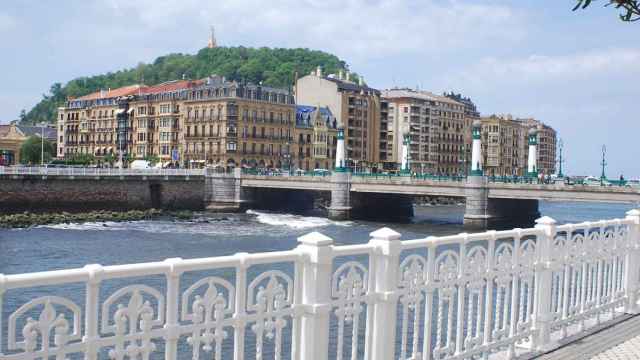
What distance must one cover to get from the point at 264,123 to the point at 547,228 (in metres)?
92.6

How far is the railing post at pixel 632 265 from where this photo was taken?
1082 centimetres

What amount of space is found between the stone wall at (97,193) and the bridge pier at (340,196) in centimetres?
1528

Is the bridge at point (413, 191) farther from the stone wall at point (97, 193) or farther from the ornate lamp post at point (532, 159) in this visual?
the stone wall at point (97, 193)

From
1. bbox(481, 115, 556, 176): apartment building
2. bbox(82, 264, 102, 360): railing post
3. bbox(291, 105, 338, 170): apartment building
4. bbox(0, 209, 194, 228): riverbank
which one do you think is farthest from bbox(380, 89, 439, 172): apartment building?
bbox(82, 264, 102, 360): railing post

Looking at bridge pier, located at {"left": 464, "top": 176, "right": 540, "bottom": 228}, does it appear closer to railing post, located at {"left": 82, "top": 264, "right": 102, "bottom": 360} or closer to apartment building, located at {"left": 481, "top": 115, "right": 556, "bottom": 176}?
railing post, located at {"left": 82, "top": 264, "right": 102, "bottom": 360}

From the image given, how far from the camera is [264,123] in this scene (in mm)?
100312

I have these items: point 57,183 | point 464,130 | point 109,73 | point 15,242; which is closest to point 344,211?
point 57,183

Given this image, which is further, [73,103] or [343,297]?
[73,103]

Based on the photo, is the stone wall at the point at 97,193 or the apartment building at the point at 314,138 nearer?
the stone wall at the point at 97,193

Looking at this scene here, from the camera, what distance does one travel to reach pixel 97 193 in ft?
216

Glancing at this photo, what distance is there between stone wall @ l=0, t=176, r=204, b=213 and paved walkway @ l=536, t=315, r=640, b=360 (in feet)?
183

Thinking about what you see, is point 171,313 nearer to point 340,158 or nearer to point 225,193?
point 340,158

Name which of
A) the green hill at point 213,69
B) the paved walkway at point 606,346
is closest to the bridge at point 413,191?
the paved walkway at point 606,346

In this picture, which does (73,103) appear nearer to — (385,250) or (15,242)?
(15,242)
